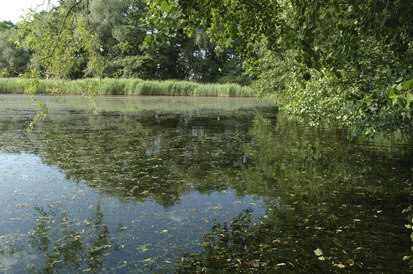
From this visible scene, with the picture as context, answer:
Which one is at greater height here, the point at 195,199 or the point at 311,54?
the point at 311,54

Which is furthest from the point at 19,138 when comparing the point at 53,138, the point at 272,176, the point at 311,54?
the point at 311,54

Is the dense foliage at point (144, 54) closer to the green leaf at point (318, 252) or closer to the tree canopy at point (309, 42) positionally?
the tree canopy at point (309, 42)

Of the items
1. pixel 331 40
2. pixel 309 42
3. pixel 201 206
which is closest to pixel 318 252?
pixel 201 206

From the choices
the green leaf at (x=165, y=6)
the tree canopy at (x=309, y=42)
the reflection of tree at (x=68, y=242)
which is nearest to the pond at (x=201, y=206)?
the reflection of tree at (x=68, y=242)

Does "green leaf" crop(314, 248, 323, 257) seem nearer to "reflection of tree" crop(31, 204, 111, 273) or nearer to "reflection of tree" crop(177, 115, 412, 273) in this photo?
"reflection of tree" crop(177, 115, 412, 273)

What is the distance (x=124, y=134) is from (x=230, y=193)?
6.43 meters

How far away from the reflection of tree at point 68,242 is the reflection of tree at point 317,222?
964mm

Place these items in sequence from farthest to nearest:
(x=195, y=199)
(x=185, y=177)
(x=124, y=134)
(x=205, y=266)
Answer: (x=124, y=134)
(x=185, y=177)
(x=195, y=199)
(x=205, y=266)

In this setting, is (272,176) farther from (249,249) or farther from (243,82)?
(243,82)

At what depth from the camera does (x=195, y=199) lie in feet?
17.9

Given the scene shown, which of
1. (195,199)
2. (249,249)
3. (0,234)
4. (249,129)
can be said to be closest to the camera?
(249,249)

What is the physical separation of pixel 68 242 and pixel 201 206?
1974mm

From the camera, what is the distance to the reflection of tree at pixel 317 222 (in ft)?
11.4

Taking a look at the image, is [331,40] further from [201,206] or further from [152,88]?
[152,88]
